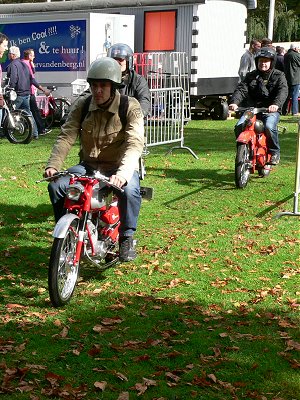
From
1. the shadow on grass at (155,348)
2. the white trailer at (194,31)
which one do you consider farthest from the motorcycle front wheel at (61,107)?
the shadow on grass at (155,348)

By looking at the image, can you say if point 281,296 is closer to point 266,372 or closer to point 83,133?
point 266,372

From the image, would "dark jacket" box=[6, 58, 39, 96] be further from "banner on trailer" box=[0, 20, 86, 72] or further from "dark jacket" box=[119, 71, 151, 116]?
"dark jacket" box=[119, 71, 151, 116]

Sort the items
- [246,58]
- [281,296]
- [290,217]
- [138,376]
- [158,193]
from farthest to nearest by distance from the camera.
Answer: [246,58] → [158,193] → [290,217] → [281,296] → [138,376]

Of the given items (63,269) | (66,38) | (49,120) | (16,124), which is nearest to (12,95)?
(16,124)

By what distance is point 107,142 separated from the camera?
21.7 feet

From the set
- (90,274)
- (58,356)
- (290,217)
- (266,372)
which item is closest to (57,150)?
(90,274)

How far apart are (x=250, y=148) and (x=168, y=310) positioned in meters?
5.42

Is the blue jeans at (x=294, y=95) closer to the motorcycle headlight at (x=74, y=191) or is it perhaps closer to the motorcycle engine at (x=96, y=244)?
the motorcycle engine at (x=96, y=244)

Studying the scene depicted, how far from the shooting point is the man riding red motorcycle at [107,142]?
629cm

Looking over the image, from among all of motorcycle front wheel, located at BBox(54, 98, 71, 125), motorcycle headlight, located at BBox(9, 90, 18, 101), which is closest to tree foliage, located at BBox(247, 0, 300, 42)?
motorcycle front wheel, located at BBox(54, 98, 71, 125)

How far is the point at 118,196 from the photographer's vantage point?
6.61 metres

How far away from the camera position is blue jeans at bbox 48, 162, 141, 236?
640 centimetres

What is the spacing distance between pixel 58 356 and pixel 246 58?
16991 millimetres

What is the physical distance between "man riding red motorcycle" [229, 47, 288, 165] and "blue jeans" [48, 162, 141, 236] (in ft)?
14.7
